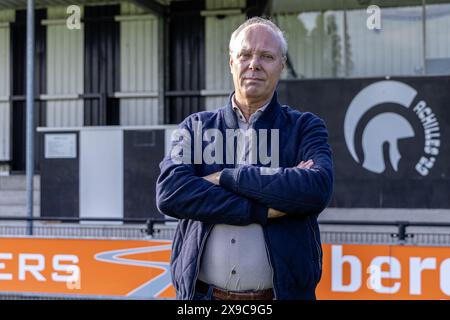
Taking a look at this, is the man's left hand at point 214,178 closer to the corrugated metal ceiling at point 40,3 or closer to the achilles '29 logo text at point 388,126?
the achilles '29 logo text at point 388,126

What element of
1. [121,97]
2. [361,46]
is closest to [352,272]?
[361,46]

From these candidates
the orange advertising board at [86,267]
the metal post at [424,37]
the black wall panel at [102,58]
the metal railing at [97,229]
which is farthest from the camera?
the black wall panel at [102,58]

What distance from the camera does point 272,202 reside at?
240cm

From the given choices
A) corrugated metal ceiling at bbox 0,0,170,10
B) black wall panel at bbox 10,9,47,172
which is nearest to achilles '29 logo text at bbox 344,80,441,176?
corrugated metal ceiling at bbox 0,0,170,10

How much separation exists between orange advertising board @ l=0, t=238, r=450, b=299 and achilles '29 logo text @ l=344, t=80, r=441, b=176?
4.73 metres

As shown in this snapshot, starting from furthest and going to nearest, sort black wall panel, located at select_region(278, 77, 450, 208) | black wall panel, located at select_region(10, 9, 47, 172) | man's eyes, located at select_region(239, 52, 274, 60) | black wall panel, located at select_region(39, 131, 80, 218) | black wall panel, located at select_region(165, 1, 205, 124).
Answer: black wall panel, located at select_region(10, 9, 47, 172)
black wall panel, located at select_region(165, 1, 205, 124)
black wall panel, located at select_region(39, 131, 80, 218)
black wall panel, located at select_region(278, 77, 450, 208)
man's eyes, located at select_region(239, 52, 274, 60)

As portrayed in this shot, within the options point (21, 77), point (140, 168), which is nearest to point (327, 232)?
point (140, 168)

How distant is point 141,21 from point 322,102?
21.7 ft

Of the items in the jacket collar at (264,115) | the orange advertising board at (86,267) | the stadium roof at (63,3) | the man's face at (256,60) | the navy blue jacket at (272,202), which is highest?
the stadium roof at (63,3)

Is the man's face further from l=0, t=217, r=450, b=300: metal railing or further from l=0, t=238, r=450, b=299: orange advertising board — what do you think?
l=0, t=238, r=450, b=299: orange advertising board

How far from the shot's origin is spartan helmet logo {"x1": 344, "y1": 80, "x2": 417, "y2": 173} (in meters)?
10.5

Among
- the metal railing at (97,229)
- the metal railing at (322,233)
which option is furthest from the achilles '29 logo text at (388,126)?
the metal railing at (97,229)

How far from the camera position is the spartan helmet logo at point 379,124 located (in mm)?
10516

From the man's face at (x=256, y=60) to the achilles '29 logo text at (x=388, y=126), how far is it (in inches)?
325
